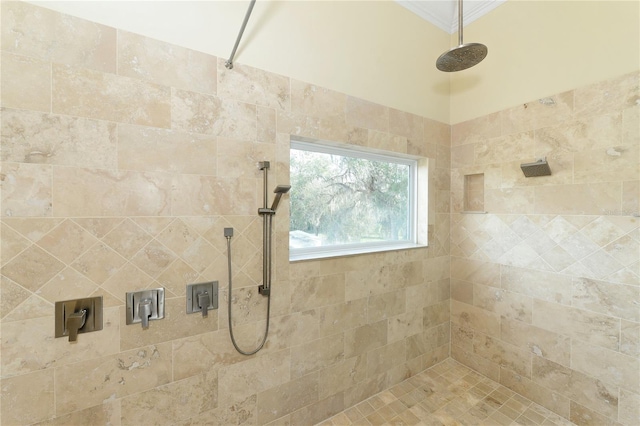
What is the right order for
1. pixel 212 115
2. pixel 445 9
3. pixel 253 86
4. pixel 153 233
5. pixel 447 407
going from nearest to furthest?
pixel 153 233 → pixel 212 115 → pixel 253 86 → pixel 447 407 → pixel 445 9

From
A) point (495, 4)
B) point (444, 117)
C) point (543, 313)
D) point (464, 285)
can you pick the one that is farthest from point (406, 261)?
point (495, 4)

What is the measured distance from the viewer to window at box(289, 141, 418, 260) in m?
1.71

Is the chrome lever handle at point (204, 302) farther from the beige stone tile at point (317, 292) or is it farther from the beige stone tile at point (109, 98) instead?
the beige stone tile at point (109, 98)

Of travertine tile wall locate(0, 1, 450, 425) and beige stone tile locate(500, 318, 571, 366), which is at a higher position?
travertine tile wall locate(0, 1, 450, 425)

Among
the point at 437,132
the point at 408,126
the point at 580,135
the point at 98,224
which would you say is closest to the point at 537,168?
the point at 580,135

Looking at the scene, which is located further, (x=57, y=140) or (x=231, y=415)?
(x=231, y=415)

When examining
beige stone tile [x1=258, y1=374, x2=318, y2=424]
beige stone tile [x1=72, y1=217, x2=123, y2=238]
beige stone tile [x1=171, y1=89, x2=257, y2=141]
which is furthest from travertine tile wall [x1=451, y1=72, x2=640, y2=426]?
beige stone tile [x1=72, y1=217, x2=123, y2=238]

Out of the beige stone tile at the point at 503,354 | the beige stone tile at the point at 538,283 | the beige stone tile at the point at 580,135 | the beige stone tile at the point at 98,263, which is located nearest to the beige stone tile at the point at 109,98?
the beige stone tile at the point at 98,263

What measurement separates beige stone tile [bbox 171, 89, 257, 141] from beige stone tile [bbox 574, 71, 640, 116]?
6.70 ft

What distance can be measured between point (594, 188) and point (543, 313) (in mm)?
889

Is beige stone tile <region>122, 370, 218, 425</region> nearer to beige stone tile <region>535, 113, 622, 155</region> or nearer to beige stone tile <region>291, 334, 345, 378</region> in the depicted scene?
beige stone tile <region>291, 334, 345, 378</region>

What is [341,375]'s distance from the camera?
171cm

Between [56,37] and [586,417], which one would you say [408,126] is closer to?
[56,37]

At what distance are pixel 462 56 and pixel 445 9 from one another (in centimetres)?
122
